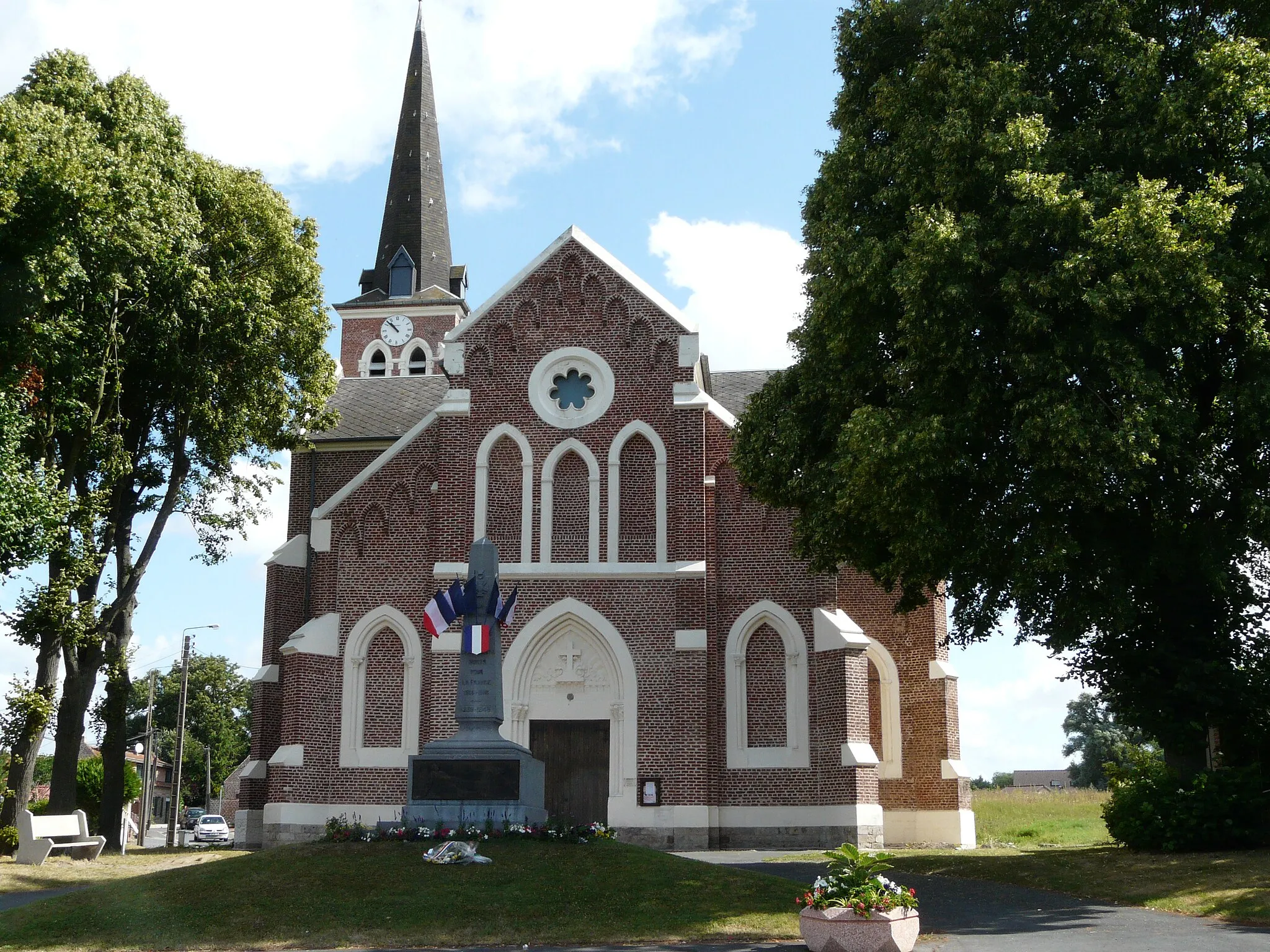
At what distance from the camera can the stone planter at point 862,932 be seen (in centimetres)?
1130

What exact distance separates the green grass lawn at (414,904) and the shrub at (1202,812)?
22.1 feet

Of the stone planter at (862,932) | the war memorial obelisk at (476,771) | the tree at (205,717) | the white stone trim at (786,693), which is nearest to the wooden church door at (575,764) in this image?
the white stone trim at (786,693)

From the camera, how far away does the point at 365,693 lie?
26.2 metres

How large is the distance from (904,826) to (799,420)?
10990mm

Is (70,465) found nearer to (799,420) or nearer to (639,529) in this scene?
(639,529)

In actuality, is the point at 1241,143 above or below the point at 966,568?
above

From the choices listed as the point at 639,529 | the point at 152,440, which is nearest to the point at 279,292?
the point at 152,440

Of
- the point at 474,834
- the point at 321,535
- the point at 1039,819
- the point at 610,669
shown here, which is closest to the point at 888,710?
the point at 610,669

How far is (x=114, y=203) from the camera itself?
22188mm

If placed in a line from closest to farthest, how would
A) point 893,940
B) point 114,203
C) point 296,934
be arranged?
point 893,940 → point 296,934 → point 114,203

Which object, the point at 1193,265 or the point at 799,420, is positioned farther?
the point at 799,420

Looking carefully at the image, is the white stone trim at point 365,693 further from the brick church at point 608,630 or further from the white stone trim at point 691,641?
the white stone trim at point 691,641

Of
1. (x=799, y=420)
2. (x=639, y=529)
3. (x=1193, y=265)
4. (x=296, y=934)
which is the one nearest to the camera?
(x=296, y=934)

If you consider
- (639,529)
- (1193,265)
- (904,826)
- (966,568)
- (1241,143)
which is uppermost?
(1241,143)
